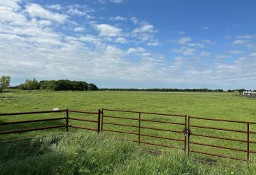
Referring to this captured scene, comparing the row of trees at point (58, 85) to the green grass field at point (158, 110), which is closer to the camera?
the green grass field at point (158, 110)

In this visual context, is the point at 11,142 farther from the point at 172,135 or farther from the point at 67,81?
the point at 67,81

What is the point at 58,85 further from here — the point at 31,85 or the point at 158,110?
the point at 158,110

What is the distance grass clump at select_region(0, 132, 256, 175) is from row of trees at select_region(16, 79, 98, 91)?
12421 cm

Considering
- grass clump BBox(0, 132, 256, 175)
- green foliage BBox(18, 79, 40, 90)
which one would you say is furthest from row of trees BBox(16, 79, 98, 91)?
grass clump BBox(0, 132, 256, 175)

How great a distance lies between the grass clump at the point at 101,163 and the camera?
6.80 metres

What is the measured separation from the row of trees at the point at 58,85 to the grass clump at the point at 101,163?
4890 inches

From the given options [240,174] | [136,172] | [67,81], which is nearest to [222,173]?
[240,174]

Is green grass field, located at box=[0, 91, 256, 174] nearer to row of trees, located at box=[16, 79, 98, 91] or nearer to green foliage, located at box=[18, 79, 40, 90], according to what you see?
row of trees, located at box=[16, 79, 98, 91]

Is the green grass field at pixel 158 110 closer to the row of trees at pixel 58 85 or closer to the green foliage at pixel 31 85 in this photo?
the row of trees at pixel 58 85

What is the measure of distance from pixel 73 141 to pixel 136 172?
325 cm

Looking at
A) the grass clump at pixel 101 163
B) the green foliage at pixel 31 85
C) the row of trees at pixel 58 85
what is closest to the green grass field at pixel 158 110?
the grass clump at pixel 101 163

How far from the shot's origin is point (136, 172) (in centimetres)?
657

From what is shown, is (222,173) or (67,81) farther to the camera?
(67,81)

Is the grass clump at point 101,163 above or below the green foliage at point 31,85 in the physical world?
below
